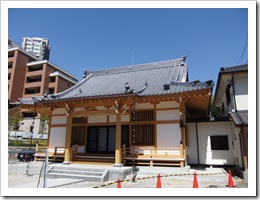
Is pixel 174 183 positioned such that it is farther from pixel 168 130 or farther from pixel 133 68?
pixel 133 68

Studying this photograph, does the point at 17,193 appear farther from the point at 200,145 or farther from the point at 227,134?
the point at 227,134

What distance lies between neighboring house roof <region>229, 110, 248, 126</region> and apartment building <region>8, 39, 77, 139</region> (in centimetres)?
3675

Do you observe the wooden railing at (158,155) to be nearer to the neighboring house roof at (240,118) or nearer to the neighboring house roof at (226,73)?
the neighboring house roof at (240,118)

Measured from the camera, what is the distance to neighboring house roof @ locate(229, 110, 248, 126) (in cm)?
861

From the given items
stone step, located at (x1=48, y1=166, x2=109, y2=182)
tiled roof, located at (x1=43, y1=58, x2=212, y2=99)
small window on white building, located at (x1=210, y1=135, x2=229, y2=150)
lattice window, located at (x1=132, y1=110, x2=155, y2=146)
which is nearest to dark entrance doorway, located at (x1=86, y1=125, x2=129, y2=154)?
lattice window, located at (x1=132, y1=110, x2=155, y2=146)

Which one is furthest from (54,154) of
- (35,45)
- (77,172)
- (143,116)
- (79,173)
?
(35,45)

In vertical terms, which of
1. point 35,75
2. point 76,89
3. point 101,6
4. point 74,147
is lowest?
point 74,147

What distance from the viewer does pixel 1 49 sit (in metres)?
5.91

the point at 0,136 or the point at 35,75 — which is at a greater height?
the point at 35,75

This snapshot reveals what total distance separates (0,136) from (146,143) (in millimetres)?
7148

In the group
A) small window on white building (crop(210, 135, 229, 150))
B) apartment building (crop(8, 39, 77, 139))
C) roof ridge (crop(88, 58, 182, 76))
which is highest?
apartment building (crop(8, 39, 77, 139))

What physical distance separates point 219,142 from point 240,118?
11.4ft

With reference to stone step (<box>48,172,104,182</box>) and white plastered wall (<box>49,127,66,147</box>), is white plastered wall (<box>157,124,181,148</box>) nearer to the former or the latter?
stone step (<box>48,172,104,182</box>)

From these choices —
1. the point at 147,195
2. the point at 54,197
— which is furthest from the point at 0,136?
the point at 147,195
